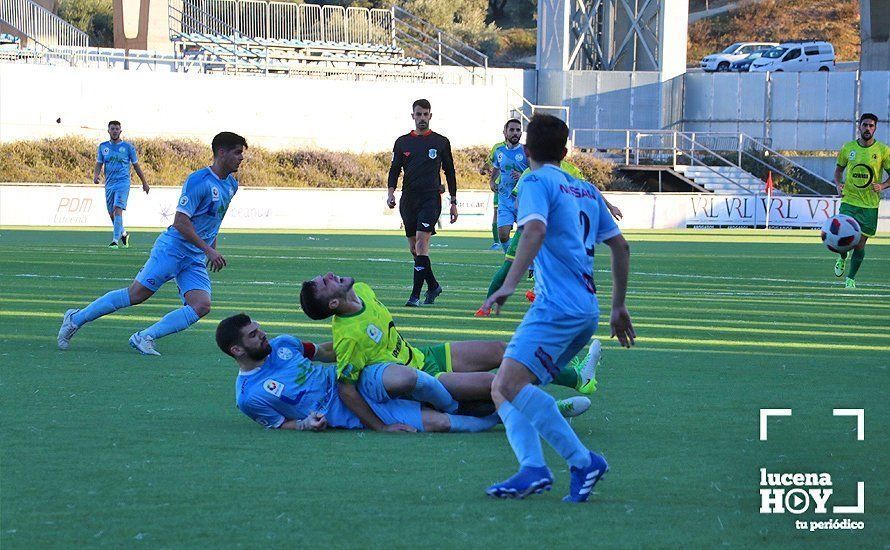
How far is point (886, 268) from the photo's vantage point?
70.2 ft

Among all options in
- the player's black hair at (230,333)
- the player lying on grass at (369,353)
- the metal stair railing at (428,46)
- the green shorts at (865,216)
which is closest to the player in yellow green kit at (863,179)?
the green shorts at (865,216)

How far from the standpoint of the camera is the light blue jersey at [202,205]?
401 inches

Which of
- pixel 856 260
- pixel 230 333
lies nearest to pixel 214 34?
pixel 856 260

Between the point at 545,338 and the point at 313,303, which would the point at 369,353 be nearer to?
the point at 313,303

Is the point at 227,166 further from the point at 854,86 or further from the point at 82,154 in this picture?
the point at 854,86

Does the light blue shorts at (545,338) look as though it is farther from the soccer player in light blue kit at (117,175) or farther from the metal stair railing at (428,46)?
the metal stair railing at (428,46)

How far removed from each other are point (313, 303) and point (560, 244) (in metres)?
1.76

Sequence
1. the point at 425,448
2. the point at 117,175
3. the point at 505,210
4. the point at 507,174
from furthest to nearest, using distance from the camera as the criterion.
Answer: the point at 117,175 < the point at 507,174 < the point at 505,210 < the point at 425,448

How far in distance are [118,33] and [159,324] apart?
42127 mm

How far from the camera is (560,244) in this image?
18.2 feet

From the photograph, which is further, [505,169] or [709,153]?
[709,153]

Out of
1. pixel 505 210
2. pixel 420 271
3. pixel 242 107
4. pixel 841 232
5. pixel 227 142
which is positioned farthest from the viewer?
pixel 242 107

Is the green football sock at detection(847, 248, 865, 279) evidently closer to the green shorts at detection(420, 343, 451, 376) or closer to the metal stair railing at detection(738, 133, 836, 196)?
the green shorts at detection(420, 343, 451, 376)

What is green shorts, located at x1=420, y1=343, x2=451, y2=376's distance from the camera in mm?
7340
